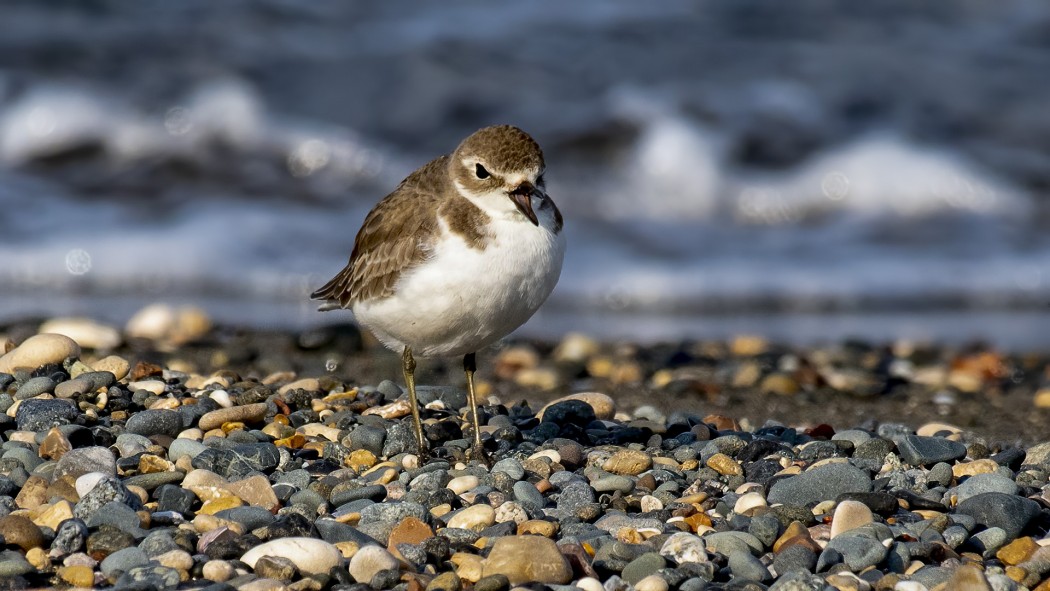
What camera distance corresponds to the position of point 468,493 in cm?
476

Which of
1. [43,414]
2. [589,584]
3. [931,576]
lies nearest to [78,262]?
[43,414]

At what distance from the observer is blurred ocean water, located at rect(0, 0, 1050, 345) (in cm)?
1057

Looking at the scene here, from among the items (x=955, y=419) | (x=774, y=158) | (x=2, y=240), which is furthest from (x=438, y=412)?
(x=774, y=158)

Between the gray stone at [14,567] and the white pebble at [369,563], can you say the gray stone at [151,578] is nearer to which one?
the gray stone at [14,567]

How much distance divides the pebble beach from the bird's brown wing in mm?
620

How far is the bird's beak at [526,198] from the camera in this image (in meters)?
4.80

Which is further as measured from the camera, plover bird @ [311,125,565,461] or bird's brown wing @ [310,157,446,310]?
bird's brown wing @ [310,157,446,310]

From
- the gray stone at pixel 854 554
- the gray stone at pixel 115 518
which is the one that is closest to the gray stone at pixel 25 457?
the gray stone at pixel 115 518

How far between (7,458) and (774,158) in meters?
10.3

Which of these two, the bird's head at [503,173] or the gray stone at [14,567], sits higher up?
the bird's head at [503,173]

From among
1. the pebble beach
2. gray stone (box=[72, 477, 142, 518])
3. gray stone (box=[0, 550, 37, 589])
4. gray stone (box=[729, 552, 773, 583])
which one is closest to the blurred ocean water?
the pebble beach

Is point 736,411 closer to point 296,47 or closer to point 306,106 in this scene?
point 306,106

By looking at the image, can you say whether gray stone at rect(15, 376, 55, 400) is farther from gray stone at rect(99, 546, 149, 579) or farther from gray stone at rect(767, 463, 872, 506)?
gray stone at rect(767, 463, 872, 506)

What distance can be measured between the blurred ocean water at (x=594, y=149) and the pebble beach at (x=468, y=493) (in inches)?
150
